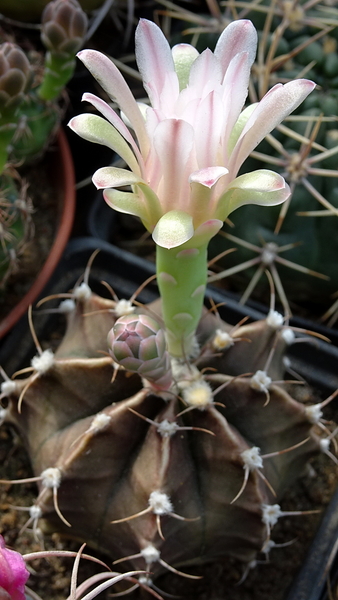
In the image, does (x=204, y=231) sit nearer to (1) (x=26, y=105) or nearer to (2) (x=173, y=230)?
(2) (x=173, y=230)

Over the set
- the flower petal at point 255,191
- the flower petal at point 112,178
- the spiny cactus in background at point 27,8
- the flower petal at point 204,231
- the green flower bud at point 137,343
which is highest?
the spiny cactus in background at point 27,8

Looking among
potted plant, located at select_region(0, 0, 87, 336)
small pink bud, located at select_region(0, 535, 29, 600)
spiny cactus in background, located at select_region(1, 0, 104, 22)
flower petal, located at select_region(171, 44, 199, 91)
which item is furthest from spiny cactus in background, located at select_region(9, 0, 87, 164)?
small pink bud, located at select_region(0, 535, 29, 600)

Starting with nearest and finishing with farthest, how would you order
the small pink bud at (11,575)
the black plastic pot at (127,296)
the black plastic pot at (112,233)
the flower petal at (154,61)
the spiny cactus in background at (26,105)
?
the small pink bud at (11,575), the flower petal at (154,61), the spiny cactus in background at (26,105), the black plastic pot at (127,296), the black plastic pot at (112,233)

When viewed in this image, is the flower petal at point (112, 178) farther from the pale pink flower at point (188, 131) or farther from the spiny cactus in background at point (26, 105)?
the spiny cactus in background at point (26, 105)

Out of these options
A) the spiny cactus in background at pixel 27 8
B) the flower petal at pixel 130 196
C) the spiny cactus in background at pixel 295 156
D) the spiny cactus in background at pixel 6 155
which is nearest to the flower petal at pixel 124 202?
the flower petal at pixel 130 196

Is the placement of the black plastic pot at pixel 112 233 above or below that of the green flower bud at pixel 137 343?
below

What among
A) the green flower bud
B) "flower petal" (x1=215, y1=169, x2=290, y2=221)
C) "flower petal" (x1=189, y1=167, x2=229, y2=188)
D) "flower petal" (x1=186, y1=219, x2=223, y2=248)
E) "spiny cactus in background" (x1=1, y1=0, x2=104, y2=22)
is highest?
"spiny cactus in background" (x1=1, y1=0, x2=104, y2=22)

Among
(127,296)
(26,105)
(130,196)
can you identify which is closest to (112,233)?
(127,296)

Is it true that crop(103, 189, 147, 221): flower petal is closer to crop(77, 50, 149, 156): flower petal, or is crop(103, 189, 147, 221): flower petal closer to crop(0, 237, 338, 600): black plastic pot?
crop(77, 50, 149, 156): flower petal

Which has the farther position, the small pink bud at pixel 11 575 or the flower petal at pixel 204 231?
the flower petal at pixel 204 231
